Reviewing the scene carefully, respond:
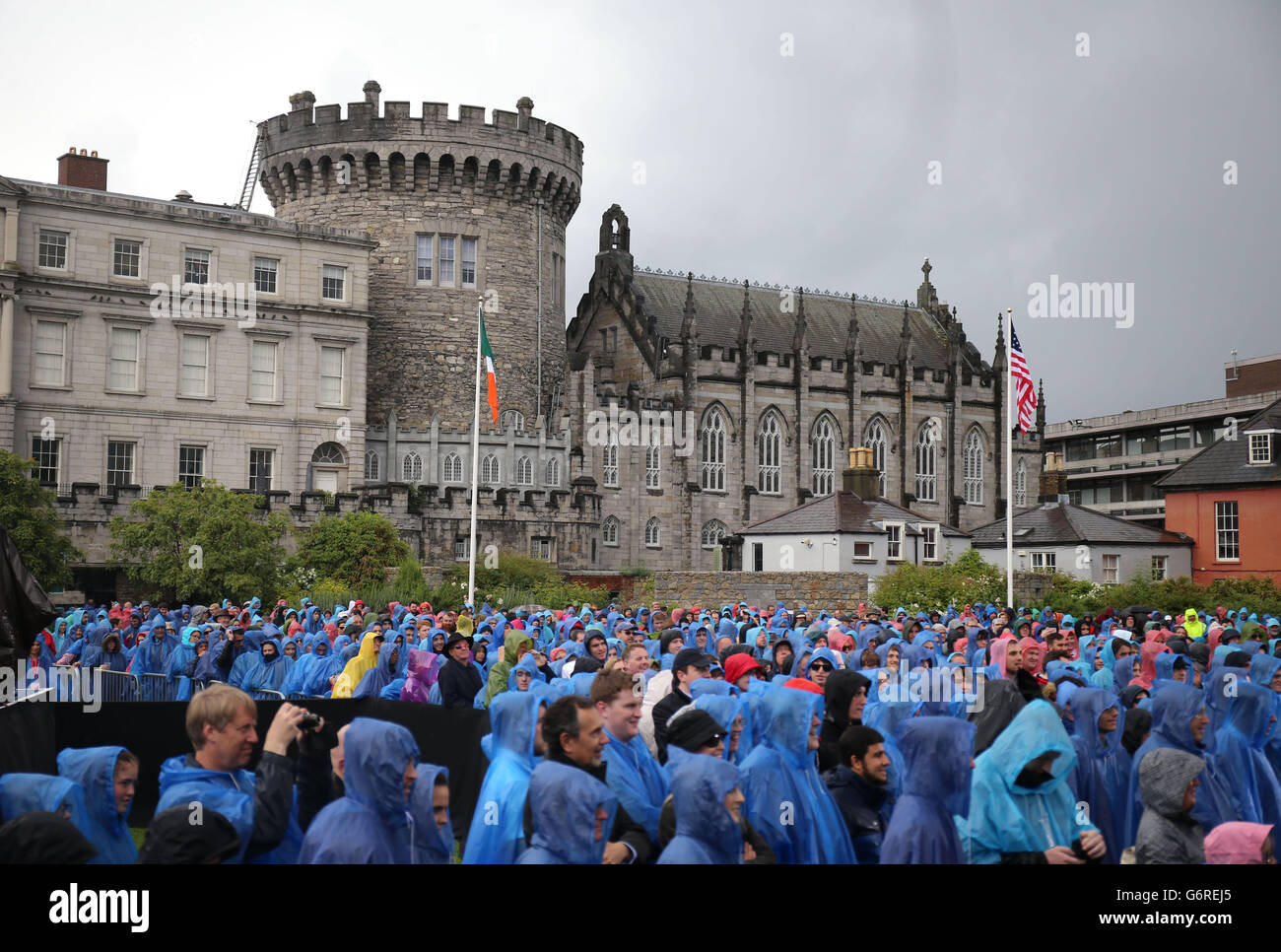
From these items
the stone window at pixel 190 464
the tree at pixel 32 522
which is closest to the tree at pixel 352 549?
the tree at pixel 32 522

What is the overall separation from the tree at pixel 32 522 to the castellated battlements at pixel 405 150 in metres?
21.6

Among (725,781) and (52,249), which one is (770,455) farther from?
(725,781)

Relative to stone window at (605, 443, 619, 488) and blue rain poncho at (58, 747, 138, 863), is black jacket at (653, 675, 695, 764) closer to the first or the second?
blue rain poncho at (58, 747, 138, 863)

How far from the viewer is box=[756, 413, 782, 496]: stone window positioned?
6284cm

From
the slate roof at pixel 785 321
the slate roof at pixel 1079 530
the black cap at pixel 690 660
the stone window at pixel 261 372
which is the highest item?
the slate roof at pixel 785 321

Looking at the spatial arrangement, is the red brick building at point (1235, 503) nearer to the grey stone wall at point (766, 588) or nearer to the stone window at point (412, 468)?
the grey stone wall at point (766, 588)

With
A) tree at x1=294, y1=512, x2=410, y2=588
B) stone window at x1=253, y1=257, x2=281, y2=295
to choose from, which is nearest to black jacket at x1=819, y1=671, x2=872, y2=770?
tree at x1=294, y1=512, x2=410, y2=588

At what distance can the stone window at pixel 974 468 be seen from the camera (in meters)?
69.8

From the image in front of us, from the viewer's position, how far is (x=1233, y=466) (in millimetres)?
44906

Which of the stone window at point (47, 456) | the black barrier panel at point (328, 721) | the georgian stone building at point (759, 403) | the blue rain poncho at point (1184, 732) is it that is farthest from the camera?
the georgian stone building at point (759, 403)

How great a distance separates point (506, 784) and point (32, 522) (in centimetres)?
3366

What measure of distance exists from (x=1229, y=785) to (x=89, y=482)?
129 feet

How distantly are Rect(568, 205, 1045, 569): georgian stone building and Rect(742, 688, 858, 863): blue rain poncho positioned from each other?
47.7 meters
